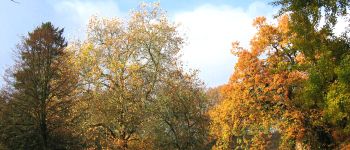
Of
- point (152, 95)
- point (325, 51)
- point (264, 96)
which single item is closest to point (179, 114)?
point (152, 95)

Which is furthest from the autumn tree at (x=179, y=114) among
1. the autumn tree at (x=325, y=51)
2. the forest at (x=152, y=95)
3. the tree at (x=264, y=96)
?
the autumn tree at (x=325, y=51)

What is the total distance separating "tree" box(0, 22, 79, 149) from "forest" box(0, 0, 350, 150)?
8 centimetres

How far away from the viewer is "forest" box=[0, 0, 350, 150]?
33.7m

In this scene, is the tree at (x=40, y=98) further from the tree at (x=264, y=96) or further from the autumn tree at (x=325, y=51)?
the autumn tree at (x=325, y=51)

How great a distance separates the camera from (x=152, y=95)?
4409 cm

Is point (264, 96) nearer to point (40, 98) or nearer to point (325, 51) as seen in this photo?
point (325, 51)

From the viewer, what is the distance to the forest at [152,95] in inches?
1326

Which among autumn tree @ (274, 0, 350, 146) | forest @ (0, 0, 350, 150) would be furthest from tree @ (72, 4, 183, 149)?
autumn tree @ (274, 0, 350, 146)

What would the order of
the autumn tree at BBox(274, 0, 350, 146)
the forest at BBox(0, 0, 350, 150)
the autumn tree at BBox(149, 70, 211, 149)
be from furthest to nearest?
the autumn tree at BBox(149, 70, 211, 149)
the forest at BBox(0, 0, 350, 150)
the autumn tree at BBox(274, 0, 350, 146)

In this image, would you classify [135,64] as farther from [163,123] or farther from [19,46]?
[19,46]

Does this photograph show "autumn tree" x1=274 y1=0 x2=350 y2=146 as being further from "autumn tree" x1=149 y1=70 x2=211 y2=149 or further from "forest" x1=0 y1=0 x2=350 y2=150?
"autumn tree" x1=149 y1=70 x2=211 y2=149

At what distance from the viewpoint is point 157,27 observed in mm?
46000

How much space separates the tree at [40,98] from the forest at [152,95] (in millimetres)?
85

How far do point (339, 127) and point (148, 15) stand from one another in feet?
80.5
